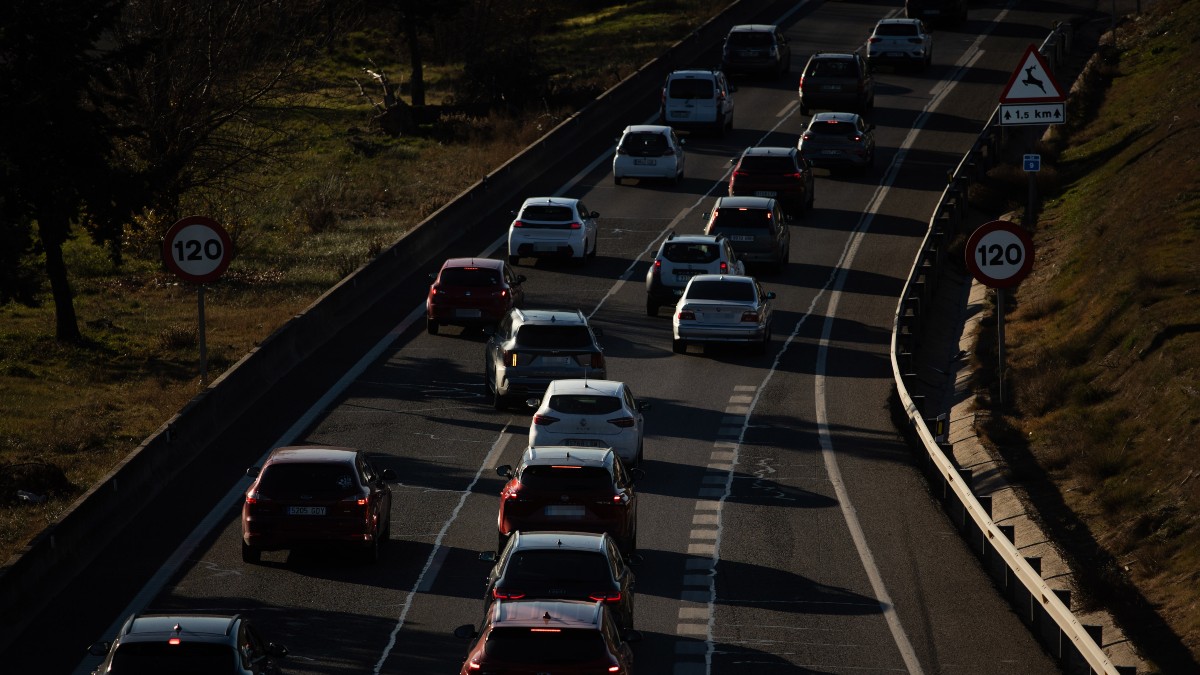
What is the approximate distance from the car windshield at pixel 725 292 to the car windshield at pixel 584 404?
27.3 feet

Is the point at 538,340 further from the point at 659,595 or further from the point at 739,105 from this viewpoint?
the point at 739,105

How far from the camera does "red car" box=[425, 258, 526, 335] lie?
1315 inches

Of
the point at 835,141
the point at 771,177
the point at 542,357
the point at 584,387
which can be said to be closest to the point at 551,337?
the point at 542,357

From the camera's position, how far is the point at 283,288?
134 ft

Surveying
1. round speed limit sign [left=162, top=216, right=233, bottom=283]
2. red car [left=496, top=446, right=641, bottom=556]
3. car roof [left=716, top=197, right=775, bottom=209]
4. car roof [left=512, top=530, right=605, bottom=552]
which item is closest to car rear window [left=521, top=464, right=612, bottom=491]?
red car [left=496, top=446, right=641, bottom=556]

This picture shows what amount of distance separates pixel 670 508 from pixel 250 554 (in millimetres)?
5840

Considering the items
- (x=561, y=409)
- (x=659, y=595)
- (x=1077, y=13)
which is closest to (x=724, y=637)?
(x=659, y=595)

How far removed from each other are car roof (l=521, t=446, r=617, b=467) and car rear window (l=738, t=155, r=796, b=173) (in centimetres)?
2286

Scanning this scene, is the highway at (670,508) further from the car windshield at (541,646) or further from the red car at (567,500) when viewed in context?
the car windshield at (541,646)

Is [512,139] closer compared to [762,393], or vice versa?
[762,393]

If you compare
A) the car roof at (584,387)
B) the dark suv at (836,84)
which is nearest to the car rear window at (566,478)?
the car roof at (584,387)

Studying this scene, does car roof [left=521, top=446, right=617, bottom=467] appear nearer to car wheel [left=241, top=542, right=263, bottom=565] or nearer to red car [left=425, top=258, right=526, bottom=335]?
car wheel [left=241, top=542, right=263, bottom=565]

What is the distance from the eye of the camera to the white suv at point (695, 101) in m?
52.4

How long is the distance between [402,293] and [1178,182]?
16813 mm
